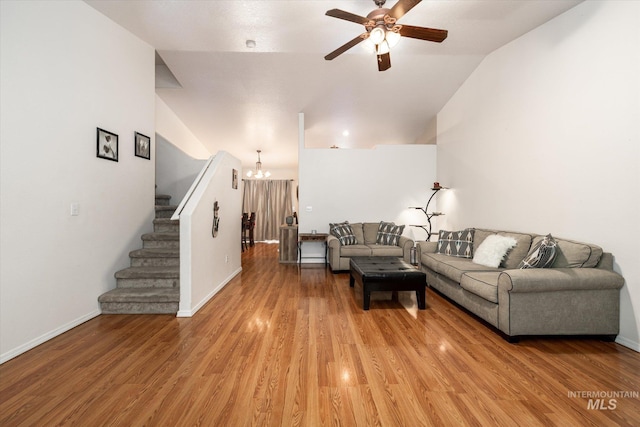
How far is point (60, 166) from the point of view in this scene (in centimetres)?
279

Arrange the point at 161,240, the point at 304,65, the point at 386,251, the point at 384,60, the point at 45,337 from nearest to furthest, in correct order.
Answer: the point at 45,337, the point at 384,60, the point at 161,240, the point at 304,65, the point at 386,251

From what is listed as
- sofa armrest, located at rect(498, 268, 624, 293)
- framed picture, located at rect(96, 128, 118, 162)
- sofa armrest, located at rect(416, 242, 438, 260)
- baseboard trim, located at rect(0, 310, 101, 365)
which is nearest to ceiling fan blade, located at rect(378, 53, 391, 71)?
sofa armrest, located at rect(498, 268, 624, 293)

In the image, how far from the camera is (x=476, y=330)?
2.79m

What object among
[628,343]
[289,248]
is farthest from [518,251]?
[289,248]

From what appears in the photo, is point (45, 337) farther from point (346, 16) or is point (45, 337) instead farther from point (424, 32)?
point (424, 32)

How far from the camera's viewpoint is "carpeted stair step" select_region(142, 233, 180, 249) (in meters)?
3.98

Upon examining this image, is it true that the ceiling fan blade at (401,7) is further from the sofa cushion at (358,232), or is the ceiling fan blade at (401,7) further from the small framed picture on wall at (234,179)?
the sofa cushion at (358,232)

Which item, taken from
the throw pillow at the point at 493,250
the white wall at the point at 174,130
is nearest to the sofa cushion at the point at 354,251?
the throw pillow at the point at 493,250

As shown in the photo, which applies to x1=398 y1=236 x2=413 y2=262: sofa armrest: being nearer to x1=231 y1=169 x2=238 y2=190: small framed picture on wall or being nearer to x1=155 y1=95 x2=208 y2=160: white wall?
x1=231 y1=169 x2=238 y2=190: small framed picture on wall

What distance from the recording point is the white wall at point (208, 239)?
3174mm

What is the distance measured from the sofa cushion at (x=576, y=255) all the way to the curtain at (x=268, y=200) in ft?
26.7

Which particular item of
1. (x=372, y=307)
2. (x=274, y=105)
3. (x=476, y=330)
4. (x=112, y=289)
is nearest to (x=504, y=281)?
(x=476, y=330)

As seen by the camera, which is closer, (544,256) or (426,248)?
(544,256)

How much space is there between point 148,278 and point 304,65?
4142 mm
